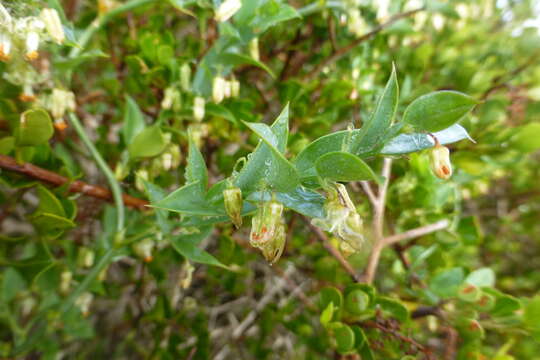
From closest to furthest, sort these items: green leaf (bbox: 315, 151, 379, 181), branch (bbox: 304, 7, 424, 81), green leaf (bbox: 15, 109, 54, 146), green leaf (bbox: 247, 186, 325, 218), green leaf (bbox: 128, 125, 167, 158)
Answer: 1. green leaf (bbox: 315, 151, 379, 181)
2. green leaf (bbox: 247, 186, 325, 218)
3. green leaf (bbox: 15, 109, 54, 146)
4. green leaf (bbox: 128, 125, 167, 158)
5. branch (bbox: 304, 7, 424, 81)

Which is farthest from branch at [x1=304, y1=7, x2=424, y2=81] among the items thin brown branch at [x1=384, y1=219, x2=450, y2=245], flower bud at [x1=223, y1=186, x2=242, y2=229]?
flower bud at [x1=223, y1=186, x2=242, y2=229]

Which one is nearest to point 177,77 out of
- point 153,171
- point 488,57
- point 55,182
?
point 153,171

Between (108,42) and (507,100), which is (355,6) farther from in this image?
(108,42)

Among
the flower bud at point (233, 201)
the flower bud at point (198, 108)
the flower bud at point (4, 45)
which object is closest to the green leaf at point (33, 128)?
the flower bud at point (4, 45)

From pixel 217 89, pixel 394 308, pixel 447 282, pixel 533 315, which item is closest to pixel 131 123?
pixel 217 89

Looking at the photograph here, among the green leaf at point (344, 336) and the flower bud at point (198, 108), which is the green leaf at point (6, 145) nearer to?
the flower bud at point (198, 108)

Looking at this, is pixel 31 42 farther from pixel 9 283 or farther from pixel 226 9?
pixel 9 283

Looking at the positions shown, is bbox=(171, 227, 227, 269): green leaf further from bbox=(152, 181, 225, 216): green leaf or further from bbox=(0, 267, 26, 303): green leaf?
bbox=(0, 267, 26, 303): green leaf

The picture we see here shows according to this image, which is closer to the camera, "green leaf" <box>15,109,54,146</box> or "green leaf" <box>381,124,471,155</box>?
"green leaf" <box>381,124,471,155</box>
